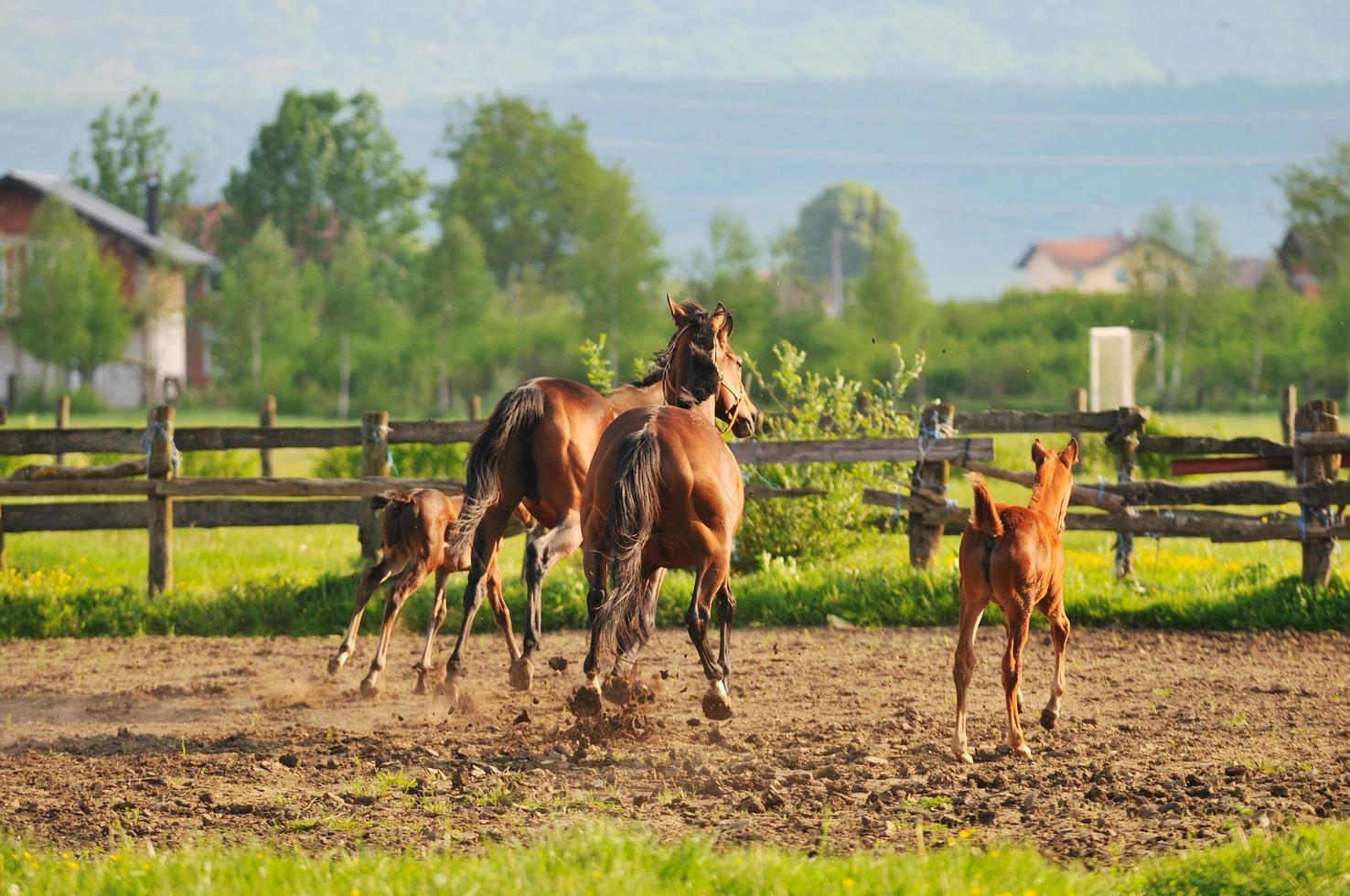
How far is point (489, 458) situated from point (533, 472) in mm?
338

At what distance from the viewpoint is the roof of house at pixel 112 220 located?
201 ft

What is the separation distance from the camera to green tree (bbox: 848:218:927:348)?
6031 cm

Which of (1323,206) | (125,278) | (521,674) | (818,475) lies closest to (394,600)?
(521,674)

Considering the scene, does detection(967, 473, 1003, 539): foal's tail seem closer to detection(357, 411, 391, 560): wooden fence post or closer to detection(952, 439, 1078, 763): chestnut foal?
detection(952, 439, 1078, 763): chestnut foal

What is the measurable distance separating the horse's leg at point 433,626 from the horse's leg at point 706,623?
2.18 metres

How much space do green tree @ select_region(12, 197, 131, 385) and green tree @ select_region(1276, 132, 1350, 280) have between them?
52.5 metres

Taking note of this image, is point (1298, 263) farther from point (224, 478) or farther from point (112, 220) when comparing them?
point (224, 478)

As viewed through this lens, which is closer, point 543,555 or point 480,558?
point 543,555

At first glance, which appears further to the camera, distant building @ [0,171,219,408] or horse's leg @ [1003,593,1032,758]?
distant building @ [0,171,219,408]

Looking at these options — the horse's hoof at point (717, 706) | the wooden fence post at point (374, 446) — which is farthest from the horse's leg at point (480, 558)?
the wooden fence post at point (374, 446)

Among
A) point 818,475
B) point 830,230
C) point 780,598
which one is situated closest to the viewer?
point 780,598

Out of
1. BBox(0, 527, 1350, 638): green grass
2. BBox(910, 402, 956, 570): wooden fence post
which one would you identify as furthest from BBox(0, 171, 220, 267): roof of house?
BBox(910, 402, 956, 570): wooden fence post

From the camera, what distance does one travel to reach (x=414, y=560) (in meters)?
8.95

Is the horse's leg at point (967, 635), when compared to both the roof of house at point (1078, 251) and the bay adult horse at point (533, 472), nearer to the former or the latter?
the bay adult horse at point (533, 472)
